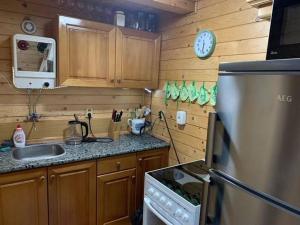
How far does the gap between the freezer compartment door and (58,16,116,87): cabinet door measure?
58.1 inches

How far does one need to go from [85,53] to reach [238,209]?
172cm

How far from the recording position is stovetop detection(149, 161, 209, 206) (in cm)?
149

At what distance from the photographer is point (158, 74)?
8.21 ft

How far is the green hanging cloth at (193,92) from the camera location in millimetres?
2035

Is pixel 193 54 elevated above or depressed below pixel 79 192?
above

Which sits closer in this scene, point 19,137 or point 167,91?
point 19,137

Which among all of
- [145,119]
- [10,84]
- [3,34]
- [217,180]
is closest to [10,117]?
[10,84]

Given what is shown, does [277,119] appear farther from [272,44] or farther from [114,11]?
[114,11]

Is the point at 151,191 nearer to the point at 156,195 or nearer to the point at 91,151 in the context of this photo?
the point at 156,195

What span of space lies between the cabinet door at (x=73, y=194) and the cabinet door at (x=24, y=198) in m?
0.06

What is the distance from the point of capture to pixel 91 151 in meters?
2.00

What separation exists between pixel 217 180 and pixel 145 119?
1708 mm

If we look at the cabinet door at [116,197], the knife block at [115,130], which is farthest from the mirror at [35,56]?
the cabinet door at [116,197]

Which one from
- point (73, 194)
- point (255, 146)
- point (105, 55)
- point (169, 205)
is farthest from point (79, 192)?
point (255, 146)
